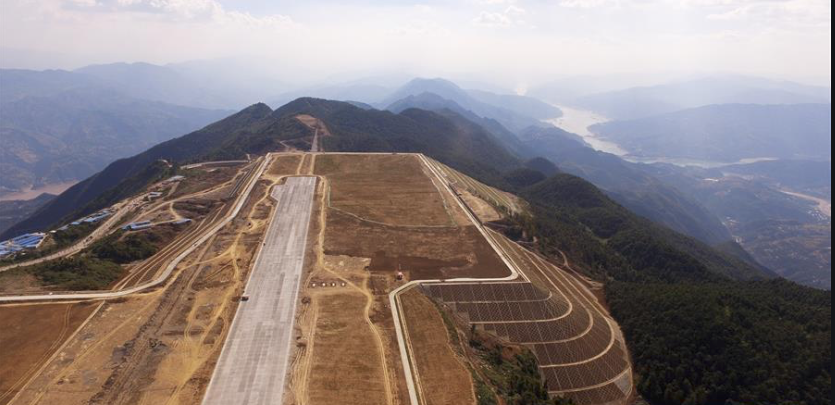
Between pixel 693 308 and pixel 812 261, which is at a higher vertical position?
pixel 693 308

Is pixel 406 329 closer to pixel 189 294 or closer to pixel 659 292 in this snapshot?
pixel 189 294

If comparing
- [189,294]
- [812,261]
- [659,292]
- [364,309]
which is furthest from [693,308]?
[812,261]

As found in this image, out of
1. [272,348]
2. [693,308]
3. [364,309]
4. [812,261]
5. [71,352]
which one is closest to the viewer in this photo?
[71,352]

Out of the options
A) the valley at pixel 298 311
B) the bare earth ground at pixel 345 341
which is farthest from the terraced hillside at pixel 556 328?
the bare earth ground at pixel 345 341

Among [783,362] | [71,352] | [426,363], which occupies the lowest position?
[783,362]

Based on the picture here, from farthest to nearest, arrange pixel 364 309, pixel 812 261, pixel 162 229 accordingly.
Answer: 1. pixel 812 261
2. pixel 162 229
3. pixel 364 309

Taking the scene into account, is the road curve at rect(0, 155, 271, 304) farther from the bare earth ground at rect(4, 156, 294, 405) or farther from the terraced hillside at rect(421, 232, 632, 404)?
the terraced hillside at rect(421, 232, 632, 404)
